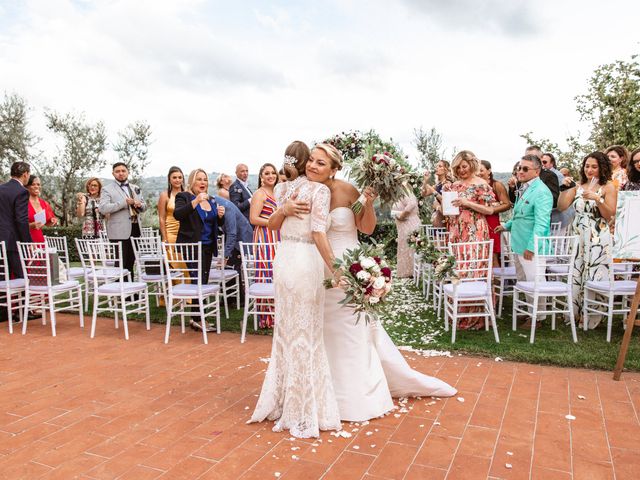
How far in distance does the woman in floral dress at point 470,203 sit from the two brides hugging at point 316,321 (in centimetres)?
286

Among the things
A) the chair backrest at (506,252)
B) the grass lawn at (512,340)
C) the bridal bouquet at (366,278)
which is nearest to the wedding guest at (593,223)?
the grass lawn at (512,340)

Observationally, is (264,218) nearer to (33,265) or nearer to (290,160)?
(290,160)

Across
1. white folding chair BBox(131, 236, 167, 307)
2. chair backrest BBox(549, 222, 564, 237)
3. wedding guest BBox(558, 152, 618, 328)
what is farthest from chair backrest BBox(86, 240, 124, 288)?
chair backrest BBox(549, 222, 564, 237)

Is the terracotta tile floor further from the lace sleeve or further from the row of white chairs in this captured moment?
the lace sleeve

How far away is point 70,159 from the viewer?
17.0 m

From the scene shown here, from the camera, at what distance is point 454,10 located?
6172mm

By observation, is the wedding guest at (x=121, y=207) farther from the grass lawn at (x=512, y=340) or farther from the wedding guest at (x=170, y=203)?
the grass lawn at (x=512, y=340)

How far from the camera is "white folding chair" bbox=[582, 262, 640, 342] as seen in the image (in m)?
5.52

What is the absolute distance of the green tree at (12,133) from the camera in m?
16.8

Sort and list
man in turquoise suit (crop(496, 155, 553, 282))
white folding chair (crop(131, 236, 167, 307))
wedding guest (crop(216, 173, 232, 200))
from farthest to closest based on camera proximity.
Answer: wedding guest (crop(216, 173, 232, 200)) → white folding chair (crop(131, 236, 167, 307)) → man in turquoise suit (crop(496, 155, 553, 282))

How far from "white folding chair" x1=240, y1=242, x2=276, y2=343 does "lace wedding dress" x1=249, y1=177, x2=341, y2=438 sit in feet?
6.93

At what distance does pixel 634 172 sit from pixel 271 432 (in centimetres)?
500

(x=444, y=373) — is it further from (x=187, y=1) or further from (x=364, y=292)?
Result: (x=187, y=1)

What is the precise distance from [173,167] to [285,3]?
110 inches
